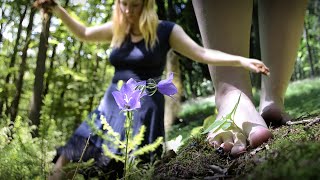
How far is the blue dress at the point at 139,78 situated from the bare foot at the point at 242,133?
45.2 inches

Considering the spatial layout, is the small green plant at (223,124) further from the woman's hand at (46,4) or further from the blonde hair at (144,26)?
the blonde hair at (144,26)

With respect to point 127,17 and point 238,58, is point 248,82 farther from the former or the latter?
point 127,17

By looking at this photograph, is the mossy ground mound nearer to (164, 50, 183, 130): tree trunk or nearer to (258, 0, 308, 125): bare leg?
(258, 0, 308, 125): bare leg

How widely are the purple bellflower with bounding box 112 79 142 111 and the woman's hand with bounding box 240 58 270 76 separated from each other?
0.49 meters

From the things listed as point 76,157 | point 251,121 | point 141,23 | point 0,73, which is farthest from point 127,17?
point 251,121

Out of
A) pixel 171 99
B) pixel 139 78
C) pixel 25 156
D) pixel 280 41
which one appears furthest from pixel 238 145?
pixel 171 99

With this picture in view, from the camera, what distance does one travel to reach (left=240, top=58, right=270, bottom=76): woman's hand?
4.39ft

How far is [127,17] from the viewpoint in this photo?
103 inches

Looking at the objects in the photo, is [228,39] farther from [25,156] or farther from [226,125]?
[25,156]

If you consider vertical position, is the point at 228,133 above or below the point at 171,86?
below

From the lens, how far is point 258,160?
2.80 feet

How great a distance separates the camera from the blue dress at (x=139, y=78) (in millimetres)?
2449

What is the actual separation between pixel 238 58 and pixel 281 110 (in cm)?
30

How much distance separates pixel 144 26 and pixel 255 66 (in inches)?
53.0
